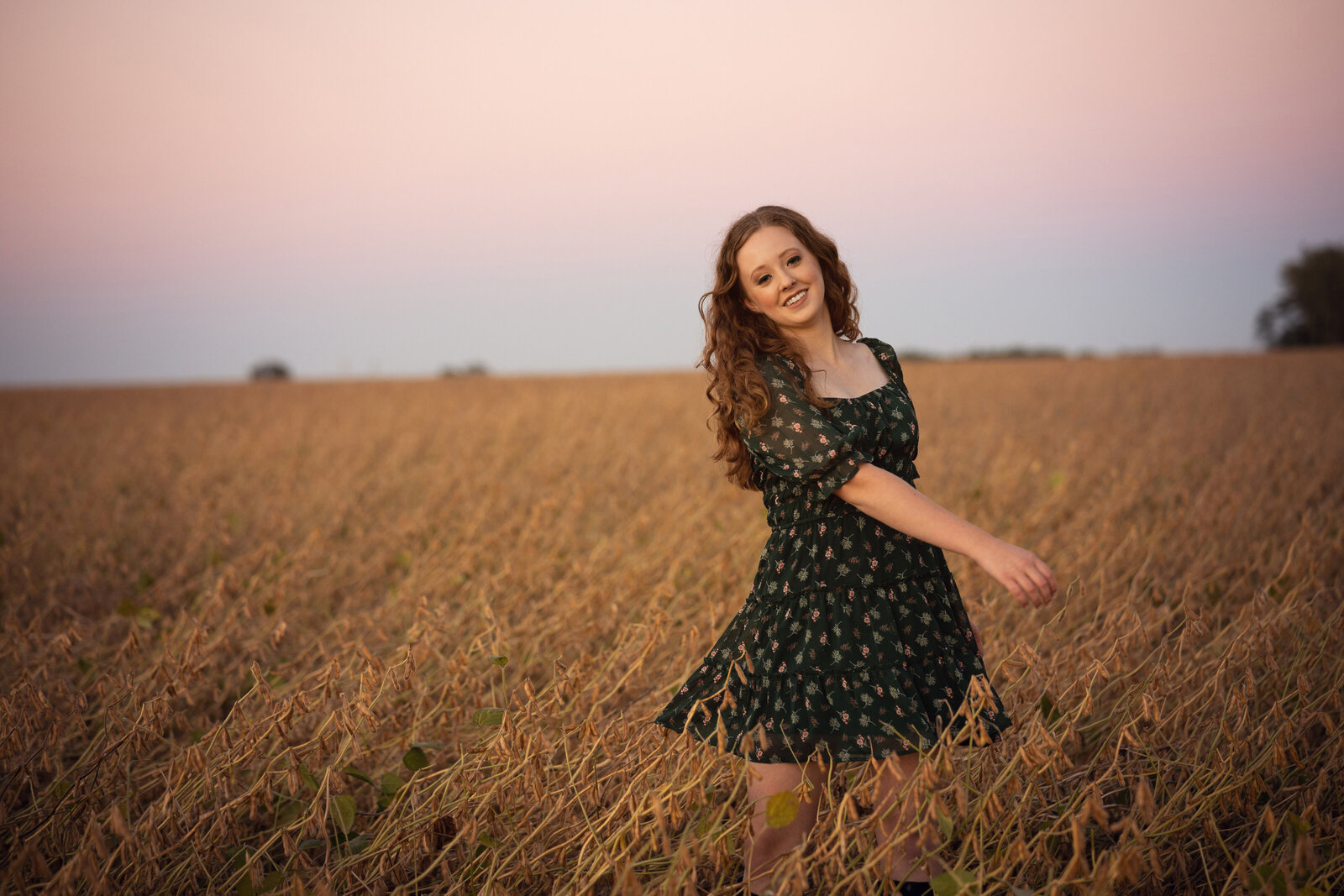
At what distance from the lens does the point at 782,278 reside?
209cm

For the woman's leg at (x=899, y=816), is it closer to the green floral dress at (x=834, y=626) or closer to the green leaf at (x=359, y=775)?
the green floral dress at (x=834, y=626)

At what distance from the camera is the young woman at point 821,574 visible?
1.88 meters

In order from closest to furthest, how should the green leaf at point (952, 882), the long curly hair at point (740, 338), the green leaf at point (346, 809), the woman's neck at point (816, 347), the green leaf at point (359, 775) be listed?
the green leaf at point (952, 882), the long curly hair at point (740, 338), the woman's neck at point (816, 347), the green leaf at point (346, 809), the green leaf at point (359, 775)

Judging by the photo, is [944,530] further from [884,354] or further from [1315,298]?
[1315,298]

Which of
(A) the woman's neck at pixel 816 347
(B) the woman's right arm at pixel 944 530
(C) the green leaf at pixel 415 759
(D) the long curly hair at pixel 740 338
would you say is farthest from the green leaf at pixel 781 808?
(C) the green leaf at pixel 415 759

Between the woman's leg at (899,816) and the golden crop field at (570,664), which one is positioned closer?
the woman's leg at (899,816)

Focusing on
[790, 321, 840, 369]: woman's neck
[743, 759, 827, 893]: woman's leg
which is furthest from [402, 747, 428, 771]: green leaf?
[790, 321, 840, 369]: woman's neck

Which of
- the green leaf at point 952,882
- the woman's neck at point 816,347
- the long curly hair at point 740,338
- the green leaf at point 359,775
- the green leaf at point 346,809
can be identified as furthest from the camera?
the green leaf at point 359,775

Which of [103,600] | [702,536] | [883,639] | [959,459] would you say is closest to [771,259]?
[883,639]

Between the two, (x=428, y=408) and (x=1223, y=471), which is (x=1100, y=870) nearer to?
(x=1223, y=471)

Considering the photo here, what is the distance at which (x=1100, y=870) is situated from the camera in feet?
5.75

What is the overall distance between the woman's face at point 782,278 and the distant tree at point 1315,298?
64.6 metres

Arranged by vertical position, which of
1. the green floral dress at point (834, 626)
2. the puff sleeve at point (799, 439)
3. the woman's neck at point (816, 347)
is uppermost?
the woman's neck at point (816, 347)

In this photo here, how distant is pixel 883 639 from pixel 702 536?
11.2 feet
